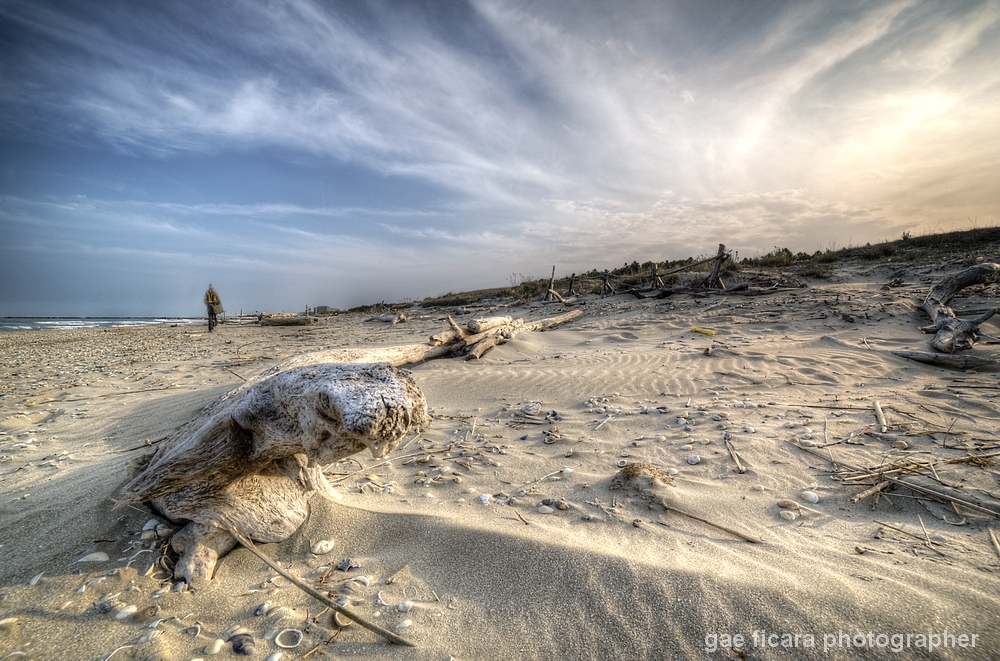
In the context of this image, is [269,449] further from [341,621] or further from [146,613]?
[341,621]

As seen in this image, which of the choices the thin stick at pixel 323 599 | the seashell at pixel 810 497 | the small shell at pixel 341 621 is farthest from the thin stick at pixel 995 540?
the small shell at pixel 341 621

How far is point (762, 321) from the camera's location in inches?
427

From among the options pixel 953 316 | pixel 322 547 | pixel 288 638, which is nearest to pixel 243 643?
pixel 288 638

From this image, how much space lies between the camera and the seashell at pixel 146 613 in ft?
6.43

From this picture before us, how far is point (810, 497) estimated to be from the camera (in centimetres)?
301

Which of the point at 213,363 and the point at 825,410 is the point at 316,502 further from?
the point at 213,363

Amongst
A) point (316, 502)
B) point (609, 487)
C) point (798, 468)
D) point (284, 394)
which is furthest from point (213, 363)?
point (798, 468)

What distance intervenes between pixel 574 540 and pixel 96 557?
2790 millimetres

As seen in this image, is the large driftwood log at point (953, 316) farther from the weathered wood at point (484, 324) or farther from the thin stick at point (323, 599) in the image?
the thin stick at point (323, 599)

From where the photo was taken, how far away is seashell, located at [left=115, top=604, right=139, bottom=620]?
6.40ft

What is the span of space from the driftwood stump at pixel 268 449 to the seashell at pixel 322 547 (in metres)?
0.24

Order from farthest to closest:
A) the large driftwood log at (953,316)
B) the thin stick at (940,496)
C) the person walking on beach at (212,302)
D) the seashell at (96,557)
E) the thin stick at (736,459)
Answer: the person walking on beach at (212,302) → the large driftwood log at (953,316) → the thin stick at (736,459) → the thin stick at (940,496) → the seashell at (96,557)

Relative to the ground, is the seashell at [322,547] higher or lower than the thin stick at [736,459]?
higher

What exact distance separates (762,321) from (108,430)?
533 inches
